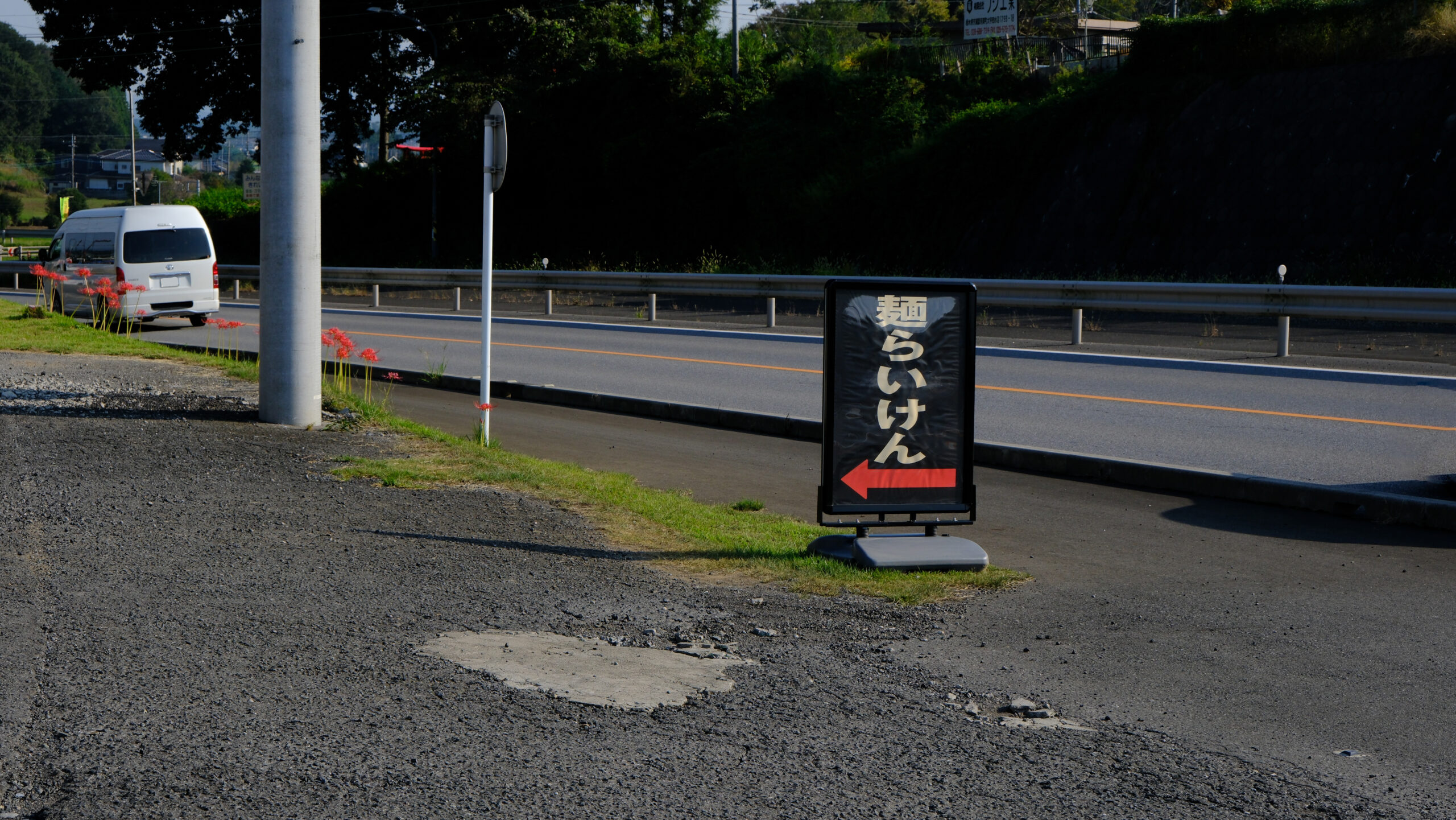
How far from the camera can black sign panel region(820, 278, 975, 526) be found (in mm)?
6262

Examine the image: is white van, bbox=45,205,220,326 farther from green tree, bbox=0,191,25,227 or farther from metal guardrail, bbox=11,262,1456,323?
green tree, bbox=0,191,25,227

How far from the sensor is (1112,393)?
41.9 feet

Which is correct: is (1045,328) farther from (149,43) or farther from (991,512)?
(149,43)

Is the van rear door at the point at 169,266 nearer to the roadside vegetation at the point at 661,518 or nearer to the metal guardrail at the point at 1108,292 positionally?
the metal guardrail at the point at 1108,292

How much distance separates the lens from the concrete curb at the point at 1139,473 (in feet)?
24.7

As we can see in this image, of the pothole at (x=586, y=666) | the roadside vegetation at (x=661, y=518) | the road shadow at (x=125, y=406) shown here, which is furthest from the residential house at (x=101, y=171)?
the pothole at (x=586, y=666)

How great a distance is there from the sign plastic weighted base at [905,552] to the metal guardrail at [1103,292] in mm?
7234

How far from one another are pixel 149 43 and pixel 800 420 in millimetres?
47734

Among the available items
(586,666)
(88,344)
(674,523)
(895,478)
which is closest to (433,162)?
(88,344)

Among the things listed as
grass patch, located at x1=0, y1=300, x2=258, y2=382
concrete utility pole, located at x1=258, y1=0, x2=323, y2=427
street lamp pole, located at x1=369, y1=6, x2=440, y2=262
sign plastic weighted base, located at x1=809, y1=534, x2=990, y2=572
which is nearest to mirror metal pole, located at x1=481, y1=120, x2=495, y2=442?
concrete utility pole, located at x1=258, y1=0, x2=323, y2=427

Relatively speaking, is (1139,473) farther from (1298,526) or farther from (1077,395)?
(1077,395)

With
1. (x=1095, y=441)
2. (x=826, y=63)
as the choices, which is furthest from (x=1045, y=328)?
(x=826, y=63)

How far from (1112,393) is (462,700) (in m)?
9.88

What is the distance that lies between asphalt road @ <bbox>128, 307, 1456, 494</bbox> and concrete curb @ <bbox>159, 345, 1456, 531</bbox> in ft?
1.88
